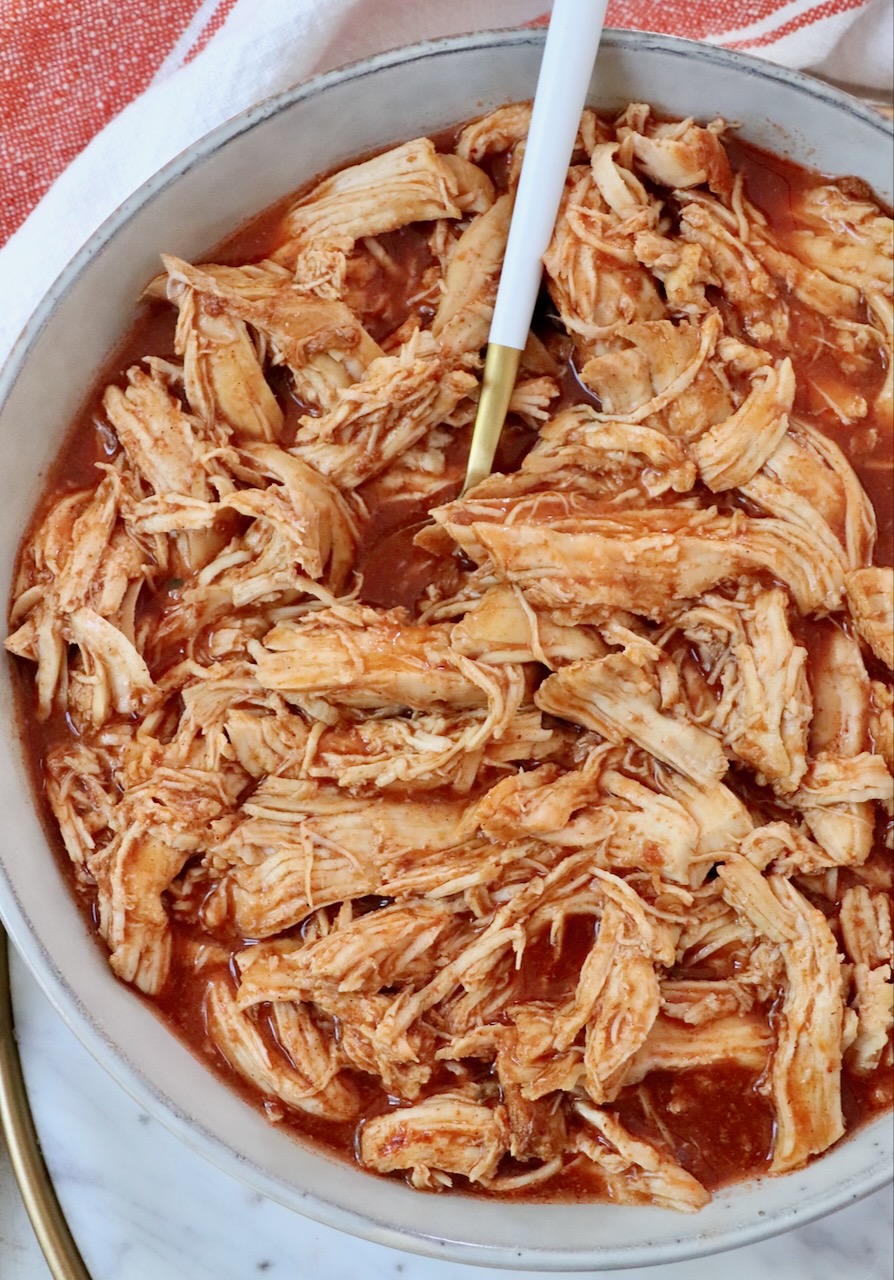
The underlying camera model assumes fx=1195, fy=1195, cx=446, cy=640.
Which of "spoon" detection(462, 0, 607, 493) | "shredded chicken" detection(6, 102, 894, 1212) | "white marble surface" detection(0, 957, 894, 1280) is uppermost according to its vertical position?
"spoon" detection(462, 0, 607, 493)

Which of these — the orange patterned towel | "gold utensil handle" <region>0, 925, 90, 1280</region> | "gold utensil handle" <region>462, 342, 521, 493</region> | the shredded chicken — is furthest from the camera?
"gold utensil handle" <region>0, 925, 90, 1280</region>

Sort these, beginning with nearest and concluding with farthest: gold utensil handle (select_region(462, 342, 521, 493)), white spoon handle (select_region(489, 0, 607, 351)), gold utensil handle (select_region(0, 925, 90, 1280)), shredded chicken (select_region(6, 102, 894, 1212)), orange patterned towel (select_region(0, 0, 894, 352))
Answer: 1. white spoon handle (select_region(489, 0, 607, 351))
2. shredded chicken (select_region(6, 102, 894, 1212))
3. gold utensil handle (select_region(462, 342, 521, 493))
4. orange patterned towel (select_region(0, 0, 894, 352))
5. gold utensil handle (select_region(0, 925, 90, 1280))

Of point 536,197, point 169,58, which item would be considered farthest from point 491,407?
point 169,58

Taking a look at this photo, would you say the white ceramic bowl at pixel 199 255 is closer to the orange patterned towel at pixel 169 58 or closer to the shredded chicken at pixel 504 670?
the shredded chicken at pixel 504 670

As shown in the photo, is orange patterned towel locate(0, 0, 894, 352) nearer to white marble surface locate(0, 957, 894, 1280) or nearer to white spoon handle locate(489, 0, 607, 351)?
white spoon handle locate(489, 0, 607, 351)

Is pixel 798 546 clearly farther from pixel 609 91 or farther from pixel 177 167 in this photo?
pixel 177 167

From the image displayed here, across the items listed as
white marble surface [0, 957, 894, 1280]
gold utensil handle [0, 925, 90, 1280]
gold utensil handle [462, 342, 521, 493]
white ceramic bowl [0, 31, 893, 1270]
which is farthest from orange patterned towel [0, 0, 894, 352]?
white marble surface [0, 957, 894, 1280]

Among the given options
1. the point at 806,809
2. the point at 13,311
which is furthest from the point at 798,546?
the point at 13,311

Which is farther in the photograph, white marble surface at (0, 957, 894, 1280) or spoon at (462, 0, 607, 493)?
white marble surface at (0, 957, 894, 1280)
